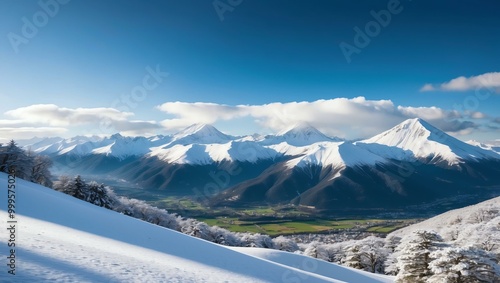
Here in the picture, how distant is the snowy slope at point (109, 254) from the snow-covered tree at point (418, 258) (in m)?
7.35

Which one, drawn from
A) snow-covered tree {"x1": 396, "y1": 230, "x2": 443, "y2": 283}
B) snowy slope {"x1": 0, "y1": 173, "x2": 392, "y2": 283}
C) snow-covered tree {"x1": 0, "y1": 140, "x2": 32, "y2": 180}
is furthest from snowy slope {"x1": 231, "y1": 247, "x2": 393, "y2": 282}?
snow-covered tree {"x1": 0, "y1": 140, "x2": 32, "y2": 180}

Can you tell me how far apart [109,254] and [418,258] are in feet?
95.9

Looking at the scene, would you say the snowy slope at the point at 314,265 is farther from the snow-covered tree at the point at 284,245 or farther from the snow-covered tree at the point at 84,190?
the snow-covered tree at the point at 84,190

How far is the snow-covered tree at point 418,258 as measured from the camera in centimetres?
2875

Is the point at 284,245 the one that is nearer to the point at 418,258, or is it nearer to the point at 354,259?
the point at 354,259

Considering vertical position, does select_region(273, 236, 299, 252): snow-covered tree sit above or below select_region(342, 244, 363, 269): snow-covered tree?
below

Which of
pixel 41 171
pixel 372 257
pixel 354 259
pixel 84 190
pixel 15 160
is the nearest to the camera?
pixel 15 160

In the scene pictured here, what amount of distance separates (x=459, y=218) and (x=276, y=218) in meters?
116

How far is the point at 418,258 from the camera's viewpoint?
29344 mm

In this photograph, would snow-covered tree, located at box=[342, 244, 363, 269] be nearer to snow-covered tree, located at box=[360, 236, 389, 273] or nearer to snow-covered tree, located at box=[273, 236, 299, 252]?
snow-covered tree, located at box=[360, 236, 389, 273]

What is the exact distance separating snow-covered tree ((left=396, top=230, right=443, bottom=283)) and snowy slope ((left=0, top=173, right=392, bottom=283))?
735 cm

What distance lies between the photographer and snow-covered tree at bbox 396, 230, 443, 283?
28.8 m

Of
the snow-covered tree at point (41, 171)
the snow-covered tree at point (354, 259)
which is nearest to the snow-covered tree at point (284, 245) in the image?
the snow-covered tree at point (354, 259)

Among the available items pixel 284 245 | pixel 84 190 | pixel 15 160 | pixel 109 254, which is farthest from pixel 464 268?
pixel 15 160
